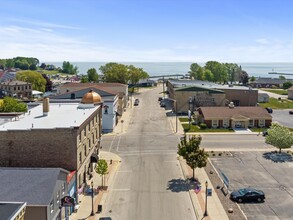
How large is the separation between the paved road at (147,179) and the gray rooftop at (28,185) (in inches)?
312

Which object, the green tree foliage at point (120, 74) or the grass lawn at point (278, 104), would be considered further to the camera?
the green tree foliage at point (120, 74)

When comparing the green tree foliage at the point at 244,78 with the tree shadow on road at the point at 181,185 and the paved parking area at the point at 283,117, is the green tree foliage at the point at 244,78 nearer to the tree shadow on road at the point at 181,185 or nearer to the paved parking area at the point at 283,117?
the paved parking area at the point at 283,117

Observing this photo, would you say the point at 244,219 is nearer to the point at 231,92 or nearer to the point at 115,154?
the point at 115,154

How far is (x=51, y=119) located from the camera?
148 ft

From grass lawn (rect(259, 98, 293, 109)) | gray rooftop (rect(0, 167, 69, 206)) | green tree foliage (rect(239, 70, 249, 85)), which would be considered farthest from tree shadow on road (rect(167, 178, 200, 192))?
green tree foliage (rect(239, 70, 249, 85))

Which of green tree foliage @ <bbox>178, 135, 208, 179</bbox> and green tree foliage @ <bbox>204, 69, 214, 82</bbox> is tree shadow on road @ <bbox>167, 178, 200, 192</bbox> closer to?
green tree foliage @ <bbox>178, 135, 208, 179</bbox>

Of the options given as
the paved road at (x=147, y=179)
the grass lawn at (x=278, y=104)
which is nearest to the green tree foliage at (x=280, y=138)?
the paved road at (x=147, y=179)

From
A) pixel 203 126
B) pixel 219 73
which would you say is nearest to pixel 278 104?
pixel 203 126

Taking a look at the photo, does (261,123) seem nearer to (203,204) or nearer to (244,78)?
(203,204)

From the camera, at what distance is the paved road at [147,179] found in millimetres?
36250

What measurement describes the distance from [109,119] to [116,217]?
4390cm

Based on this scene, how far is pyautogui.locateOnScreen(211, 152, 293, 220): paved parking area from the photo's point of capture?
36.6 metres

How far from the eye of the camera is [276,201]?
3903 cm

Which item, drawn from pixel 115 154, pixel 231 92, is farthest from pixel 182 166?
pixel 231 92
